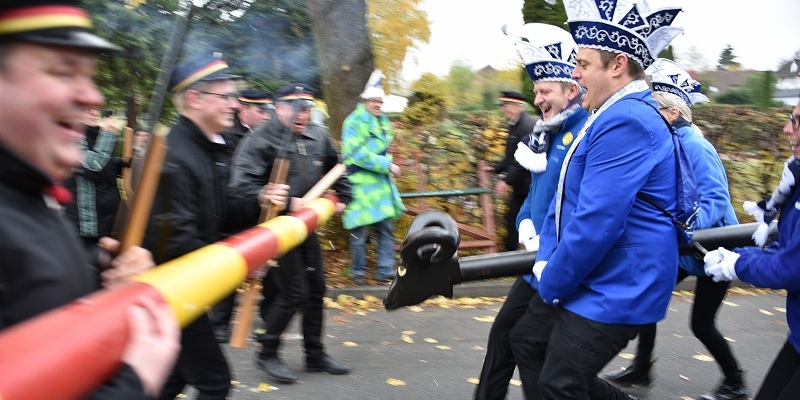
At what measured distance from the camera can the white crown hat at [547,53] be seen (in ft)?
13.1

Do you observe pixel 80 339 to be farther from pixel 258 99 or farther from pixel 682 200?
pixel 258 99

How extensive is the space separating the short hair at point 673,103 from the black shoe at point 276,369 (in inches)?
123

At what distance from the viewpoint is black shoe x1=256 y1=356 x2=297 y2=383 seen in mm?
5133

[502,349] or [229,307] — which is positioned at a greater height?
[502,349]

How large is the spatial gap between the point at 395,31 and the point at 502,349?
2064 cm

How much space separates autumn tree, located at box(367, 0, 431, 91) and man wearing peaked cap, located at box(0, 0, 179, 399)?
20.8 metres

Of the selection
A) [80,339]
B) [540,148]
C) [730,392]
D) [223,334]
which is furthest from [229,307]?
[80,339]

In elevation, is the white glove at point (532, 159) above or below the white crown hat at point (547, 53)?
below

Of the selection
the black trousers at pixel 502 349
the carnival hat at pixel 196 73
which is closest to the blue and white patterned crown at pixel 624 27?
the black trousers at pixel 502 349

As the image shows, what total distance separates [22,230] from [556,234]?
2.37 m

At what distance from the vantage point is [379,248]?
791 centimetres

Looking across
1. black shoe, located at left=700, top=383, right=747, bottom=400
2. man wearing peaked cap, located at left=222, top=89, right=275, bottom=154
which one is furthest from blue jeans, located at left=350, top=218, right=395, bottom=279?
black shoe, located at left=700, top=383, right=747, bottom=400

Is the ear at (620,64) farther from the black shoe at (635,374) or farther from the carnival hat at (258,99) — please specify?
Answer: the carnival hat at (258,99)

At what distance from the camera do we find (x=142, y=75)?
607cm
